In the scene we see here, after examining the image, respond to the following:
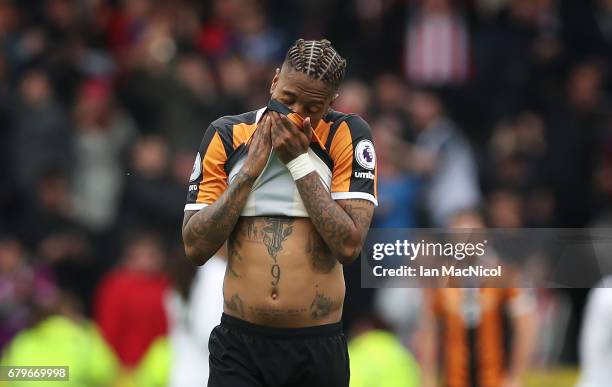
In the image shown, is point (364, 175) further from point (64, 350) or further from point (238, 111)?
point (238, 111)

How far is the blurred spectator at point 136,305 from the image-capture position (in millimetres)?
10984

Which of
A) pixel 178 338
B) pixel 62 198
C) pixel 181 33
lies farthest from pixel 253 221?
pixel 181 33

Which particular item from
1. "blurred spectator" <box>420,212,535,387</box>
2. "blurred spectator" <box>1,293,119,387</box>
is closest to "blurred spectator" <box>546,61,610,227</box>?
"blurred spectator" <box>420,212,535,387</box>

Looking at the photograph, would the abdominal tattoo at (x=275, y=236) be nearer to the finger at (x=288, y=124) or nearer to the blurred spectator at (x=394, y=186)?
the finger at (x=288, y=124)

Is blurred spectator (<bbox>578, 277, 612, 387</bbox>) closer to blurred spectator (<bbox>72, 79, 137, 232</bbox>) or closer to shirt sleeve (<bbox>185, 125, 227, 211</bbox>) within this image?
shirt sleeve (<bbox>185, 125, 227, 211</bbox>)

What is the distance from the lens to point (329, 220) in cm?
528

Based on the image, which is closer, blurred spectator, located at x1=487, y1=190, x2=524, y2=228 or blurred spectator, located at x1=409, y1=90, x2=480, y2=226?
blurred spectator, located at x1=487, y1=190, x2=524, y2=228

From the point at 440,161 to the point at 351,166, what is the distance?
715 cm

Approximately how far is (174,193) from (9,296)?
1919mm

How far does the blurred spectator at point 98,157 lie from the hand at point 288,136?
7.80m

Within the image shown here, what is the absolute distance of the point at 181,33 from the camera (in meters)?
13.5

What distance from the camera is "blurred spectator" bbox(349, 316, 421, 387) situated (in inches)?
348

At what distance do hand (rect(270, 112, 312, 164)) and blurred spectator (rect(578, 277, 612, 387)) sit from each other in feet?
11.7

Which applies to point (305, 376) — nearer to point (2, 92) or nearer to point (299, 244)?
point (299, 244)
